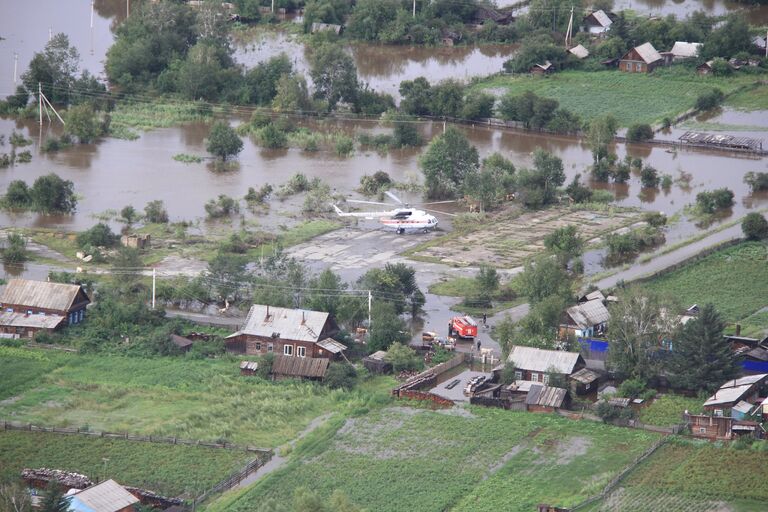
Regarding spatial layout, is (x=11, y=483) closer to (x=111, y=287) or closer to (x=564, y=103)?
(x=111, y=287)

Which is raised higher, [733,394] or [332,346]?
[332,346]

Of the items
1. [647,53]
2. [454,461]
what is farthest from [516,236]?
[647,53]

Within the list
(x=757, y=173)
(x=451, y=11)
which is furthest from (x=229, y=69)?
(x=757, y=173)

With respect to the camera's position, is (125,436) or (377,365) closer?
(125,436)

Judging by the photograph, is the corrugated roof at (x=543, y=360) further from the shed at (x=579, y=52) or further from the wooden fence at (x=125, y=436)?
the shed at (x=579, y=52)

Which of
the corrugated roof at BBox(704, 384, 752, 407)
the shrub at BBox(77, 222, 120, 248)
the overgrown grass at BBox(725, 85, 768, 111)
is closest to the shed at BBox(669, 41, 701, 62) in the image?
the overgrown grass at BBox(725, 85, 768, 111)

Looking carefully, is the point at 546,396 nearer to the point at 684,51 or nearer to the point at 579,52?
the point at 684,51

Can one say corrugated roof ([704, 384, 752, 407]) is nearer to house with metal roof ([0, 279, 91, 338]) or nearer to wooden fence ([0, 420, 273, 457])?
wooden fence ([0, 420, 273, 457])
